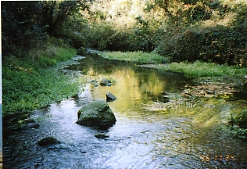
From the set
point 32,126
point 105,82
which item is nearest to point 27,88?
point 32,126

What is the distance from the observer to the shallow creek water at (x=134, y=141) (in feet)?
13.0

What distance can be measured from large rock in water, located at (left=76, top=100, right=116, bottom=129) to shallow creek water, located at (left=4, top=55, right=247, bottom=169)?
0.50ft

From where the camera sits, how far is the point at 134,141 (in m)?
4.70

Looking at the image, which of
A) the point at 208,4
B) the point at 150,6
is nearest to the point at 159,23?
the point at 150,6

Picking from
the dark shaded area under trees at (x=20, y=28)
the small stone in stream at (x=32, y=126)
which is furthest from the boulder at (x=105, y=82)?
the small stone in stream at (x=32, y=126)

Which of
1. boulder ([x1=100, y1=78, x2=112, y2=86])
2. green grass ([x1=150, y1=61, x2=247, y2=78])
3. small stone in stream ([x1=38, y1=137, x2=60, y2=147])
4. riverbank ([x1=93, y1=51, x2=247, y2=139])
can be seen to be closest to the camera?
small stone in stream ([x1=38, y1=137, x2=60, y2=147])

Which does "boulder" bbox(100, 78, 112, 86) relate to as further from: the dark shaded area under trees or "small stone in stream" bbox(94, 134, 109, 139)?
"small stone in stream" bbox(94, 134, 109, 139)

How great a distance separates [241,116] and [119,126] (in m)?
2.28

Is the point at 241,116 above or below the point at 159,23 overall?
below

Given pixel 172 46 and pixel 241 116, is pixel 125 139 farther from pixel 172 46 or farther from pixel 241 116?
pixel 172 46

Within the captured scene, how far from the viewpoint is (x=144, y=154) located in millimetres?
4223

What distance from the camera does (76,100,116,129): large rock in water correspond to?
545 cm

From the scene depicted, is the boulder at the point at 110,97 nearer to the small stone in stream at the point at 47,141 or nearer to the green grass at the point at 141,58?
the small stone in stream at the point at 47,141

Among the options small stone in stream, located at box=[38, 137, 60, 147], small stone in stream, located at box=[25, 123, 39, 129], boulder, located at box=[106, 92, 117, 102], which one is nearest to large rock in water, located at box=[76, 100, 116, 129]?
small stone in stream, located at box=[25, 123, 39, 129]
